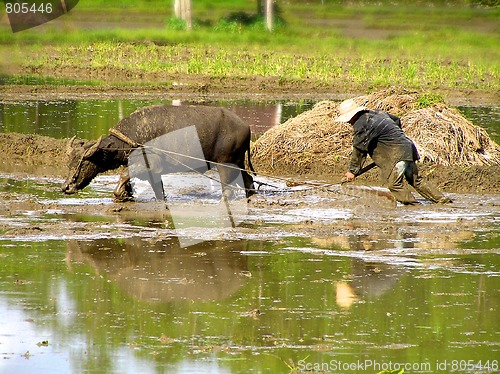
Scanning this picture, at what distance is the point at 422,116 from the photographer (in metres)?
13.7

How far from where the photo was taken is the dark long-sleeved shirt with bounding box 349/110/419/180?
36.2 ft

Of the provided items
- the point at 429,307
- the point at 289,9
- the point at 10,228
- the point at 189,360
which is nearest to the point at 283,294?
the point at 429,307

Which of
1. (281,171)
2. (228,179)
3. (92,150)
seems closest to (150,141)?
(92,150)

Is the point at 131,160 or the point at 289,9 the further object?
the point at 289,9

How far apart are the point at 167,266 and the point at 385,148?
3.61 m

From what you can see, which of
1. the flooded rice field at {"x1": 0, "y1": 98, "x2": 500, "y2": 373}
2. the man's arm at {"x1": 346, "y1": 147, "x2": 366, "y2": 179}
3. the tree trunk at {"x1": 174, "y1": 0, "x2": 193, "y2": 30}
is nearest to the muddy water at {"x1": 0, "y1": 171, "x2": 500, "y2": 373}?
the flooded rice field at {"x1": 0, "y1": 98, "x2": 500, "y2": 373}

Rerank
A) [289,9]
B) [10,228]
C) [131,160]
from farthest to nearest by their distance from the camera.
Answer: [289,9] < [131,160] < [10,228]

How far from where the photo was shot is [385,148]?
36.8ft

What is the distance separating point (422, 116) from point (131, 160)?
4419mm

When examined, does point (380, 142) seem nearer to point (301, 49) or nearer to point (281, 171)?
point (281, 171)

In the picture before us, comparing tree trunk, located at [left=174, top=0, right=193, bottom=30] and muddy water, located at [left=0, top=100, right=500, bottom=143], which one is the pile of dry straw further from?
tree trunk, located at [left=174, top=0, right=193, bottom=30]

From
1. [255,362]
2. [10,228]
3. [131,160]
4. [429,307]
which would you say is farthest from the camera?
[131,160]

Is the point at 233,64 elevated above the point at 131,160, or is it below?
below

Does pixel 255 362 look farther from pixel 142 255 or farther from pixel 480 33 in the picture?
pixel 480 33
